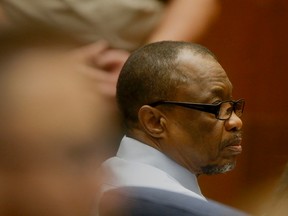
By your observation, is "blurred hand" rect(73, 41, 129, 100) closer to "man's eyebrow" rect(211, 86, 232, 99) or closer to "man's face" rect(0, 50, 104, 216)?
"man's face" rect(0, 50, 104, 216)

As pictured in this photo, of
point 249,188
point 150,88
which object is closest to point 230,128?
point 150,88

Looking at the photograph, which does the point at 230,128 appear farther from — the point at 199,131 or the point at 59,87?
the point at 59,87

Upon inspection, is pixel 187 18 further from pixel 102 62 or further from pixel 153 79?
pixel 102 62

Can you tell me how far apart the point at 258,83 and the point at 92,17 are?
7.00ft

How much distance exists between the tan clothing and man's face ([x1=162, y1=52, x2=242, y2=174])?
3.15 ft

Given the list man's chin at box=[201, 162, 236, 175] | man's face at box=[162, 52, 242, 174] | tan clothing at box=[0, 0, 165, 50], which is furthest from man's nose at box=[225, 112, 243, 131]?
tan clothing at box=[0, 0, 165, 50]

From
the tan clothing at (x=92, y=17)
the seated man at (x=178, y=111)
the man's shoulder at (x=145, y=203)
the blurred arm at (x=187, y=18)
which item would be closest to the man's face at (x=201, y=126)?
the seated man at (x=178, y=111)

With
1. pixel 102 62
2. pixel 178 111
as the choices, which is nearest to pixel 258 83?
pixel 178 111

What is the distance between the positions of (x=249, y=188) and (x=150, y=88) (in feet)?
2.86

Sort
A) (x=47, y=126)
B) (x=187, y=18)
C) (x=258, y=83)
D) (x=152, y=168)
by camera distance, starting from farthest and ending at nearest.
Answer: (x=258, y=83) → (x=152, y=168) → (x=187, y=18) → (x=47, y=126)

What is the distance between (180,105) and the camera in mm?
1715

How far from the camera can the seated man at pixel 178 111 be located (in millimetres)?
1696

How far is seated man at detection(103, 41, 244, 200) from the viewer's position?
1696 millimetres

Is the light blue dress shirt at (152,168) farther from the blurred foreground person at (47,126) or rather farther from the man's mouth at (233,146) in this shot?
the blurred foreground person at (47,126)
